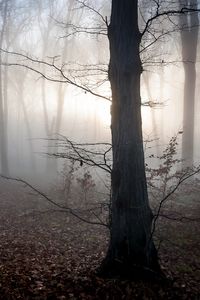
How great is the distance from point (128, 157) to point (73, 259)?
2.99m

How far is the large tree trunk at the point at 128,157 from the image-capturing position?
20.4ft

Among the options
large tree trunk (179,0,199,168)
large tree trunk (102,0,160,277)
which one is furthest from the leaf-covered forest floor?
large tree trunk (179,0,199,168)

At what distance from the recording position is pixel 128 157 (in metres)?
6.24

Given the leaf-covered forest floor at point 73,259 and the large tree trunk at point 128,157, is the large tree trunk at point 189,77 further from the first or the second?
the large tree trunk at point 128,157

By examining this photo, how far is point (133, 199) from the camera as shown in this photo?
20.4 ft

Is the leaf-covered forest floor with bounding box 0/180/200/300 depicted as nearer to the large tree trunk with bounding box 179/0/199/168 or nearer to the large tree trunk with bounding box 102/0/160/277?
the large tree trunk with bounding box 102/0/160/277

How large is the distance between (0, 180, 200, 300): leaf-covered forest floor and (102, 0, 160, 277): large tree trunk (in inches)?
20.0

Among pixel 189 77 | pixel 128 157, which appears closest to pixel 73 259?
pixel 128 157

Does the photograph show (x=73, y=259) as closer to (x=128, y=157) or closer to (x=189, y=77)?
(x=128, y=157)

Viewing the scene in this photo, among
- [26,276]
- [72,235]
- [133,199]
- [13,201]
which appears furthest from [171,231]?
[13,201]

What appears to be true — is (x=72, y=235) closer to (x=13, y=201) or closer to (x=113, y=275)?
(x=113, y=275)

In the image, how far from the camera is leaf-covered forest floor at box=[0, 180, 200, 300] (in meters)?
5.99

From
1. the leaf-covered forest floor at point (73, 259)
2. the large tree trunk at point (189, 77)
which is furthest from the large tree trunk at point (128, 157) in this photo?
the large tree trunk at point (189, 77)

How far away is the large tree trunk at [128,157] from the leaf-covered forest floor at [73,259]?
20.0 inches
